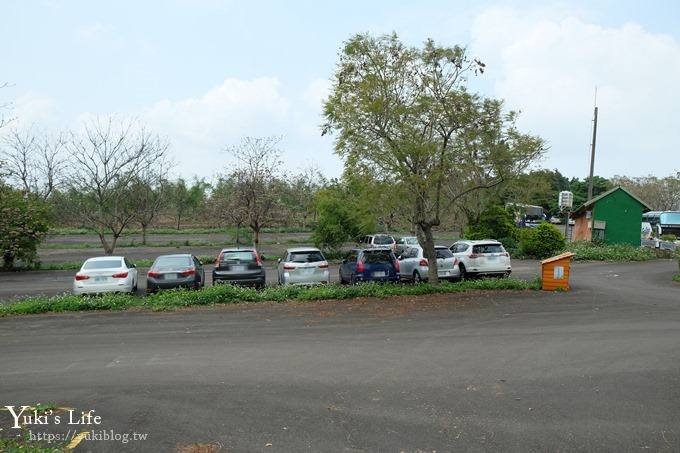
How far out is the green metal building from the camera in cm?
3325

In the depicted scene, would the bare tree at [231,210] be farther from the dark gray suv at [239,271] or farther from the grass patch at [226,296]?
the grass patch at [226,296]

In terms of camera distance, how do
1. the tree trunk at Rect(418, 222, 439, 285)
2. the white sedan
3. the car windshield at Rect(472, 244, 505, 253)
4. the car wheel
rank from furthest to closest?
the car wheel → the car windshield at Rect(472, 244, 505, 253) → the tree trunk at Rect(418, 222, 439, 285) → the white sedan

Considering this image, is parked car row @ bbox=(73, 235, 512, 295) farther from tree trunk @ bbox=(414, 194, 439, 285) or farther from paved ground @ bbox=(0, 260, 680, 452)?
paved ground @ bbox=(0, 260, 680, 452)

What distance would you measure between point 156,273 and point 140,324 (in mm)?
4667

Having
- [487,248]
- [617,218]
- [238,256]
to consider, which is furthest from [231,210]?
[617,218]

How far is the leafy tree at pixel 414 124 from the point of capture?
15078 mm

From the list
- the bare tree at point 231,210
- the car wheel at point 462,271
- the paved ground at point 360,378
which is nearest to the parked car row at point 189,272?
the paved ground at point 360,378

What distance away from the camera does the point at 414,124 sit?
1543cm

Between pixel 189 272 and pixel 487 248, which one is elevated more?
pixel 487 248

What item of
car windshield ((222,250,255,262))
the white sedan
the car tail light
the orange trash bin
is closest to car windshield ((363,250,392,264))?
car windshield ((222,250,255,262))

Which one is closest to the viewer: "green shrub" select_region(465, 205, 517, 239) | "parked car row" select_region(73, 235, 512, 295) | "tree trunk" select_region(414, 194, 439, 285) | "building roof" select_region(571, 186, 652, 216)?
"tree trunk" select_region(414, 194, 439, 285)

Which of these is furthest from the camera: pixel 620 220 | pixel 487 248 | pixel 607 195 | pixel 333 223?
pixel 620 220

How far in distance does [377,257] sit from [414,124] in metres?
5.06

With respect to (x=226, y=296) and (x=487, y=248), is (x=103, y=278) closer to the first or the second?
(x=226, y=296)
